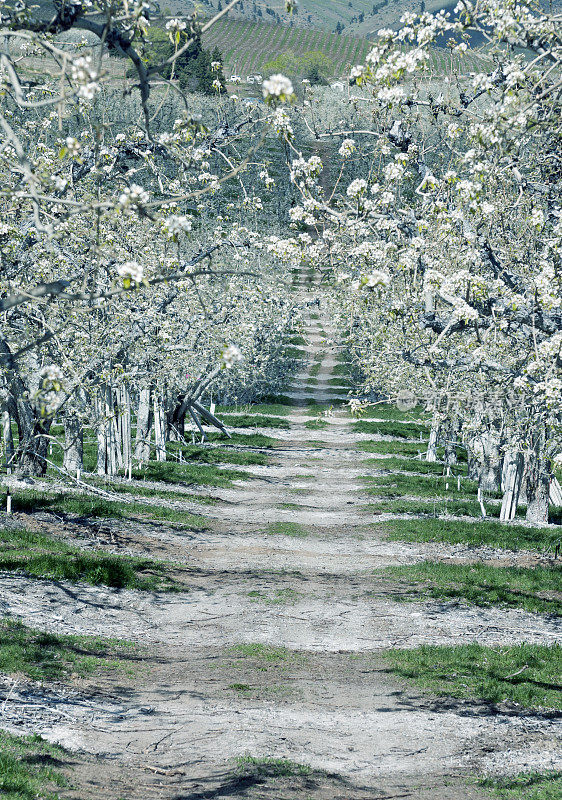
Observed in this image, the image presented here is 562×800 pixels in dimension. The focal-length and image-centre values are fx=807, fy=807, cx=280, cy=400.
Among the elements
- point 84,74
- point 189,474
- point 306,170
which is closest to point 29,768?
point 84,74

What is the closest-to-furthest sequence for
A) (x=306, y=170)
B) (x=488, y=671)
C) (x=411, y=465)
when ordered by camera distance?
(x=488, y=671) < (x=306, y=170) < (x=411, y=465)

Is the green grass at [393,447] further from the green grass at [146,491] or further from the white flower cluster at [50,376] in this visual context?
the white flower cluster at [50,376]

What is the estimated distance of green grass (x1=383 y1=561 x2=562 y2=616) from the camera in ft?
54.0

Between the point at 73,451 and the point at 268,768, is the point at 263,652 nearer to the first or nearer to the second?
the point at 268,768

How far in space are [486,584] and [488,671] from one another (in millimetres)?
5436

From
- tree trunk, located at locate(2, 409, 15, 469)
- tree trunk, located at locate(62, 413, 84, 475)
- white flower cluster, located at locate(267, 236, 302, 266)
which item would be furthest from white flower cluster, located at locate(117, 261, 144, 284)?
tree trunk, located at locate(62, 413, 84, 475)

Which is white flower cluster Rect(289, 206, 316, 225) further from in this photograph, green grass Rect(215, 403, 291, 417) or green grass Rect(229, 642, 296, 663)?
green grass Rect(215, 403, 291, 417)

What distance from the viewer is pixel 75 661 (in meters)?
11.8

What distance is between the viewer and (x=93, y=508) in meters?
20.8

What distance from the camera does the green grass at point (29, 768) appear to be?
23.3 ft

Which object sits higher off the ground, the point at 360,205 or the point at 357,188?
the point at 360,205

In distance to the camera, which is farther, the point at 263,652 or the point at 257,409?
the point at 257,409

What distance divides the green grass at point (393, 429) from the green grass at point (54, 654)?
37.8 metres

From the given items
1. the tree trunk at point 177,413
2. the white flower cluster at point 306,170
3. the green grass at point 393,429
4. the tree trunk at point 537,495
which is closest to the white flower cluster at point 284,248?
the white flower cluster at point 306,170
